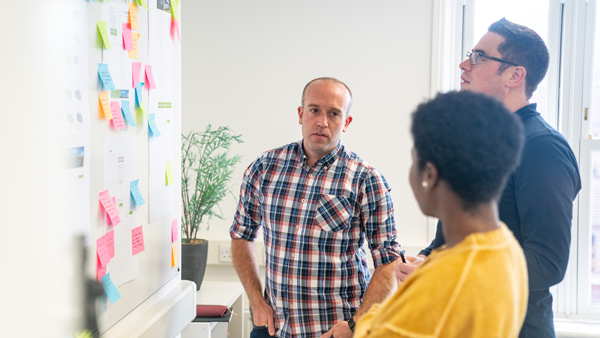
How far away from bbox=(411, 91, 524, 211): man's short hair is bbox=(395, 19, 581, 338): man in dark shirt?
0.43m

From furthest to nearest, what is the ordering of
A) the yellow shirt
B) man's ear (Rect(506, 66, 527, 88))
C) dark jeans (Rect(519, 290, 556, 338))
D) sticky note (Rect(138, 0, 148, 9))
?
sticky note (Rect(138, 0, 148, 9))
man's ear (Rect(506, 66, 527, 88))
dark jeans (Rect(519, 290, 556, 338))
the yellow shirt

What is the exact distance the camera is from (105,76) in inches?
44.1

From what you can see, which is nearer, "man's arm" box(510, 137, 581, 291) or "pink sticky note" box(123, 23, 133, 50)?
"man's arm" box(510, 137, 581, 291)

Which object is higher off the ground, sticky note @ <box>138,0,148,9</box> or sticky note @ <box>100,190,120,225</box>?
sticky note @ <box>138,0,148,9</box>

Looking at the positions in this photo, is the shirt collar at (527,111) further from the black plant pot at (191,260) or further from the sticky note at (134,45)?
the black plant pot at (191,260)

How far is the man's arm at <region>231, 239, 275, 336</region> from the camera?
1.53 m

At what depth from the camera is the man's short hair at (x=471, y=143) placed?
1.98 feet

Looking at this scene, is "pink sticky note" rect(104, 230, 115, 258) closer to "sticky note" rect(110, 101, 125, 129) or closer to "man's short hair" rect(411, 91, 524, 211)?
"sticky note" rect(110, 101, 125, 129)

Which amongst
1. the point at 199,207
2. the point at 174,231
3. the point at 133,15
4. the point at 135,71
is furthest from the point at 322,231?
the point at 199,207

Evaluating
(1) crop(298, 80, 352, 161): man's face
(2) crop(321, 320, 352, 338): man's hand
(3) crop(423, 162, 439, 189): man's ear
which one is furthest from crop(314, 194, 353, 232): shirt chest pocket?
(3) crop(423, 162, 439, 189): man's ear

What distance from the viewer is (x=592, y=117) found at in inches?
96.6

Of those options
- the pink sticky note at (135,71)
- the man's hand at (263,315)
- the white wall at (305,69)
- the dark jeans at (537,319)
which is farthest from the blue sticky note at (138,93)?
the white wall at (305,69)

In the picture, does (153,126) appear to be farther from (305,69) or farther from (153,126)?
(305,69)

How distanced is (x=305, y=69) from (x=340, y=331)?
1.56 metres
